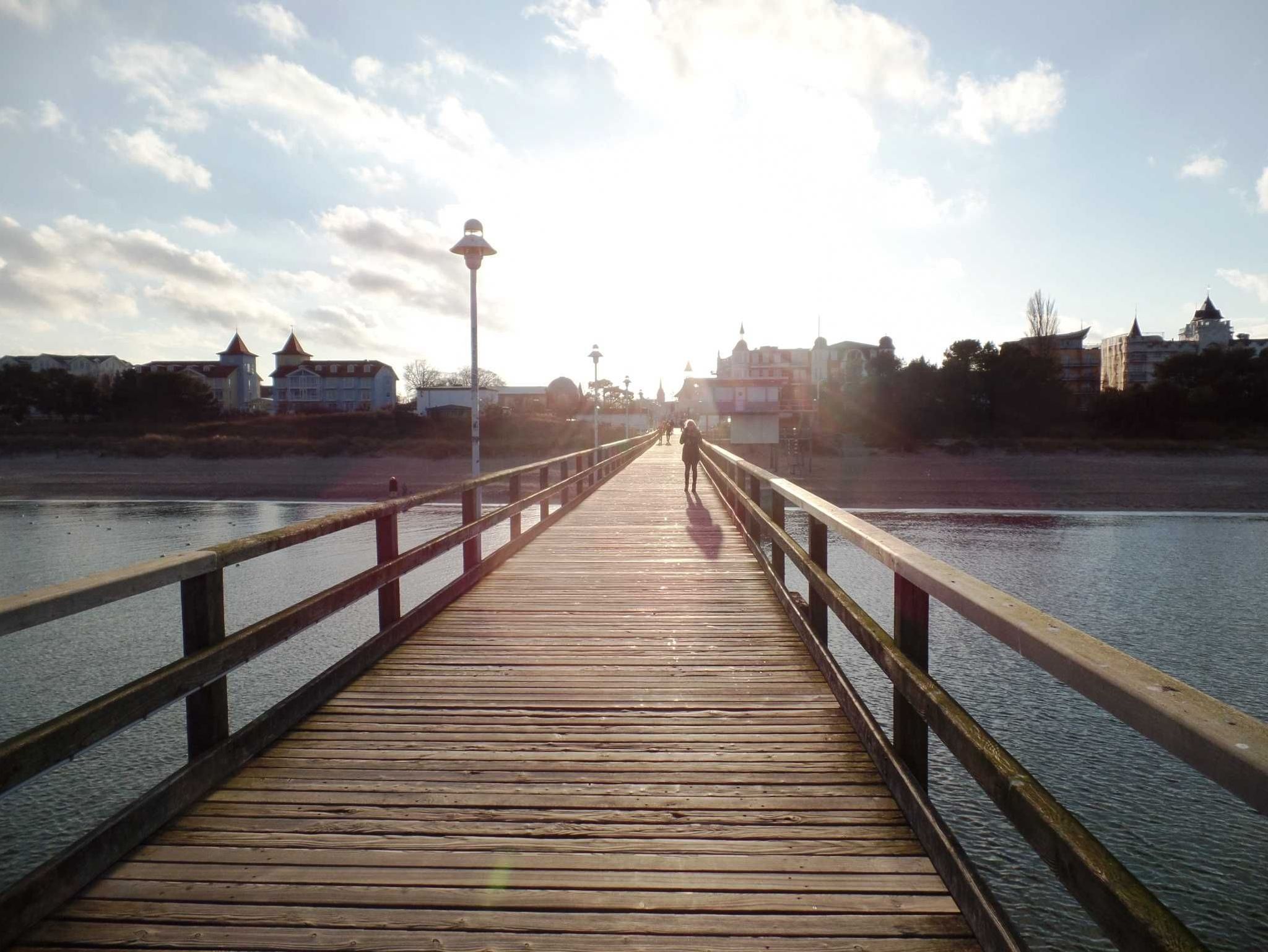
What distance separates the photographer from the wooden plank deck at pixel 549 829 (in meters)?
2.40

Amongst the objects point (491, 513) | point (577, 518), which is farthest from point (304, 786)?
point (577, 518)

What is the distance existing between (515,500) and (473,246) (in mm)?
5481

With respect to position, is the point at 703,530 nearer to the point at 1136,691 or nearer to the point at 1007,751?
the point at 1007,751

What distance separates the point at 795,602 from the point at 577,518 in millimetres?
7662

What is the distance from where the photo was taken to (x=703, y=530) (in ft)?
40.3

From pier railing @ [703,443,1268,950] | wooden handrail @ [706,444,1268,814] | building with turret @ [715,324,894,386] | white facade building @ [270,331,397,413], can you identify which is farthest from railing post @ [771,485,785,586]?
white facade building @ [270,331,397,413]

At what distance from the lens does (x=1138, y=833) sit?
5.92m

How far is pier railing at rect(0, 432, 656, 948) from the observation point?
2.35 m

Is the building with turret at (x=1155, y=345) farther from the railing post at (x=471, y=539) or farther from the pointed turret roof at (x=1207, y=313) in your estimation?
the railing post at (x=471, y=539)

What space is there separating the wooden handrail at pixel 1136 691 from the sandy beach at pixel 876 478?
89.1 ft

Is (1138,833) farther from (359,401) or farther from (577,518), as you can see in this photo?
(359,401)

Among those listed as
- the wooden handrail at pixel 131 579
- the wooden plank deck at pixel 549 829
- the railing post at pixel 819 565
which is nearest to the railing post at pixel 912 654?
the wooden plank deck at pixel 549 829

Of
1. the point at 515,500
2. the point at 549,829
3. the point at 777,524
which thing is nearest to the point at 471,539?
the point at 777,524

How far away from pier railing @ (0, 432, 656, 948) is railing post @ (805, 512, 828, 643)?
2635mm
